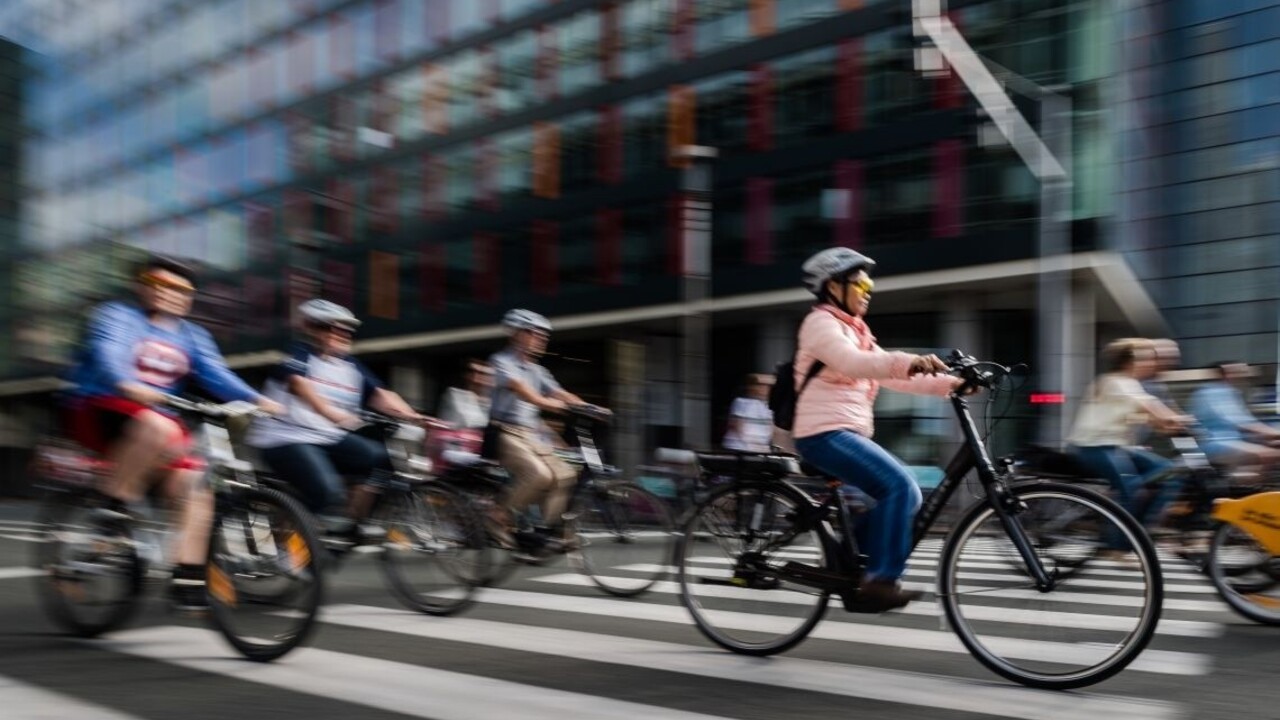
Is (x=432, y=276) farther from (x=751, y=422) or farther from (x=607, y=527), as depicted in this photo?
(x=607, y=527)

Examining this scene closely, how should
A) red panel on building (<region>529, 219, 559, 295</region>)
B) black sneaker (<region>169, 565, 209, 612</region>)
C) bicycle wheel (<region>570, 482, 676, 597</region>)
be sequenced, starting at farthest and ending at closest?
red panel on building (<region>529, 219, 559, 295</region>), bicycle wheel (<region>570, 482, 676, 597</region>), black sneaker (<region>169, 565, 209, 612</region>)

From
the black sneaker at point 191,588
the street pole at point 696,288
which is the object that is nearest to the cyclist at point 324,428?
the black sneaker at point 191,588

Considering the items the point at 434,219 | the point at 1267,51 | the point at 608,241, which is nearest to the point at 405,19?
the point at 434,219

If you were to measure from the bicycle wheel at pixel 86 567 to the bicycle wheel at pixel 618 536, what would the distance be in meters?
2.79

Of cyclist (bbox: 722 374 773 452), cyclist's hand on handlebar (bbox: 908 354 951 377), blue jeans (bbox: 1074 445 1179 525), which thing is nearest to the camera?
cyclist's hand on handlebar (bbox: 908 354 951 377)

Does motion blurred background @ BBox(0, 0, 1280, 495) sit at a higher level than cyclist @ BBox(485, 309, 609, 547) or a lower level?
higher

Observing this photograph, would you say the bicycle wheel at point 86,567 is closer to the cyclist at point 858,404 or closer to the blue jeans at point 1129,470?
the cyclist at point 858,404

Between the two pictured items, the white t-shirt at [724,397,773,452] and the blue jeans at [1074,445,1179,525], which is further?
the white t-shirt at [724,397,773,452]

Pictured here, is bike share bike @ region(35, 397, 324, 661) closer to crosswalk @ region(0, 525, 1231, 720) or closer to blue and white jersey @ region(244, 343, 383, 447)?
crosswalk @ region(0, 525, 1231, 720)

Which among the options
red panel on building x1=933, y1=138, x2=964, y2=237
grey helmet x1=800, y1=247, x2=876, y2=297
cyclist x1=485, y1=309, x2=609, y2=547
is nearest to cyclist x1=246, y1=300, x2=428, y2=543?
cyclist x1=485, y1=309, x2=609, y2=547

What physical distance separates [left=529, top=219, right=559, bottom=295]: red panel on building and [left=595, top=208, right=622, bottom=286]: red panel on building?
1546 millimetres

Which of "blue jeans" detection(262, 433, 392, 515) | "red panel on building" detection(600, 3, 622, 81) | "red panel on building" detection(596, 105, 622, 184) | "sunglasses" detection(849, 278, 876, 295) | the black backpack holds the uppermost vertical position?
"red panel on building" detection(600, 3, 622, 81)

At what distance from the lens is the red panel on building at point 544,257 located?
1270 inches

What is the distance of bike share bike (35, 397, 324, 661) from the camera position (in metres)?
5.14
